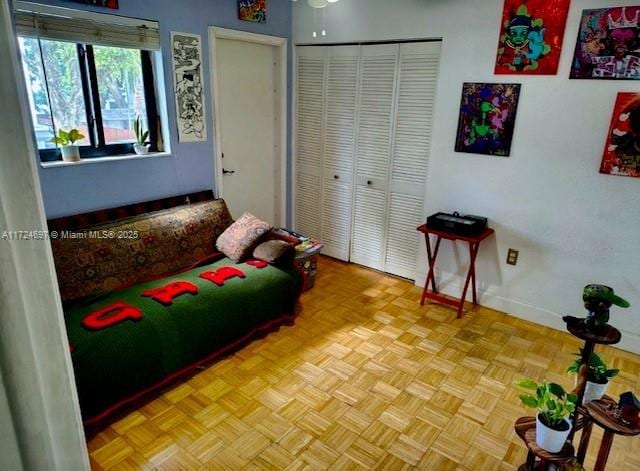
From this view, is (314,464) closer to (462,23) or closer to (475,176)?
(475,176)

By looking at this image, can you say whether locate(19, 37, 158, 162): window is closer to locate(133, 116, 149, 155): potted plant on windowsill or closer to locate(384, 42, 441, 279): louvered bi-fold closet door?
locate(133, 116, 149, 155): potted plant on windowsill

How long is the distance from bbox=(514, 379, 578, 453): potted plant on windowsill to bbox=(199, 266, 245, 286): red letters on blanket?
1.97 meters

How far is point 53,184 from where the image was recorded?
2729 millimetres

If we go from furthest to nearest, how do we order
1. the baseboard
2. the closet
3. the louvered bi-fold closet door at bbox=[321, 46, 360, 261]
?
the louvered bi-fold closet door at bbox=[321, 46, 360, 261] < the closet < the baseboard

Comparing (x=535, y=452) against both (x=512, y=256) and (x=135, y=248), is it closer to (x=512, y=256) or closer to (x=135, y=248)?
(x=512, y=256)

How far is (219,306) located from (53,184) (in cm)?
131

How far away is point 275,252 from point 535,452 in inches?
83.2

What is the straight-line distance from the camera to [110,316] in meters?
2.34

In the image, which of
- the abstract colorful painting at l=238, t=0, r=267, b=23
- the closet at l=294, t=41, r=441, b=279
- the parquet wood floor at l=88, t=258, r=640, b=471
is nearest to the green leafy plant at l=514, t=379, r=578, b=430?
the parquet wood floor at l=88, t=258, r=640, b=471

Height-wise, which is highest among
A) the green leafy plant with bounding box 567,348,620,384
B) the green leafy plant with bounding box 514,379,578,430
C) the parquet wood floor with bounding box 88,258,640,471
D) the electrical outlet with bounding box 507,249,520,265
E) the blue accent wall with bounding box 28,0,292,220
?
the blue accent wall with bounding box 28,0,292,220

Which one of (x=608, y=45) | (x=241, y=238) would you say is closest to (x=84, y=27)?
(x=241, y=238)

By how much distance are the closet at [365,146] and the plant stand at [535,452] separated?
7.84 ft

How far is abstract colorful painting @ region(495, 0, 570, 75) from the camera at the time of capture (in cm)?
279

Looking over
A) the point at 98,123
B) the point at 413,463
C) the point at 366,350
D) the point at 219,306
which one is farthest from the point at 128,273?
the point at 413,463
